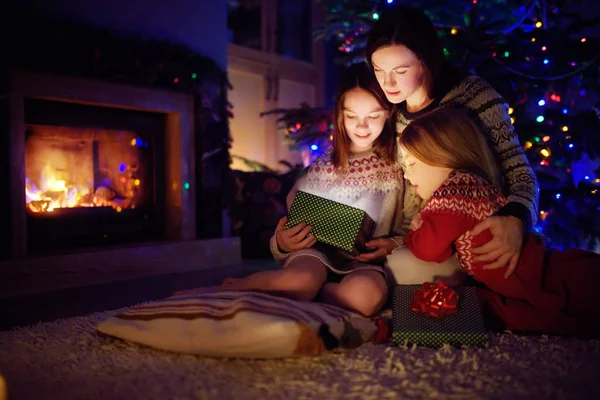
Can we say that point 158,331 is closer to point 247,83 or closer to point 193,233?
point 193,233

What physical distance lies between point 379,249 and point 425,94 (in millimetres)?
542

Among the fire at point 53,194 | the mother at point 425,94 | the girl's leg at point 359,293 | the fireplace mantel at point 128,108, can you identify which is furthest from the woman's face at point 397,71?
the fire at point 53,194

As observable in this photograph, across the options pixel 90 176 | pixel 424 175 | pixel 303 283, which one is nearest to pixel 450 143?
pixel 424 175

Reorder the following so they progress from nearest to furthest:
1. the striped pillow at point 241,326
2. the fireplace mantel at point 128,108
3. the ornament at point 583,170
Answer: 1. the striped pillow at point 241,326
2. the fireplace mantel at point 128,108
3. the ornament at point 583,170

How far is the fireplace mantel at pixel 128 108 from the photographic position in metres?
2.34

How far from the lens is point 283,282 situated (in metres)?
1.47

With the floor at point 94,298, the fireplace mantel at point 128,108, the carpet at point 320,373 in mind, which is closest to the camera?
the carpet at point 320,373

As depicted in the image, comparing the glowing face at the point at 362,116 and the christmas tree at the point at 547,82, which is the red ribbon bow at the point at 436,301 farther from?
the christmas tree at the point at 547,82

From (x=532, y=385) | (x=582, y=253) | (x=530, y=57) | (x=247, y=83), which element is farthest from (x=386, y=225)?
(x=247, y=83)

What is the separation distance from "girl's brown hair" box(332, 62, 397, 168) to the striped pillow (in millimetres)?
626

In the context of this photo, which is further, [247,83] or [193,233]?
[247,83]

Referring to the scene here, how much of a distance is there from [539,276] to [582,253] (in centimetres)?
15

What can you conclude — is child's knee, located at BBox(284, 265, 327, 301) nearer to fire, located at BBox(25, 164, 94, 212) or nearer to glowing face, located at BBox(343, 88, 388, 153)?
glowing face, located at BBox(343, 88, 388, 153)

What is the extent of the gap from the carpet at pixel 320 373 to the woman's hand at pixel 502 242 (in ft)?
0.65
